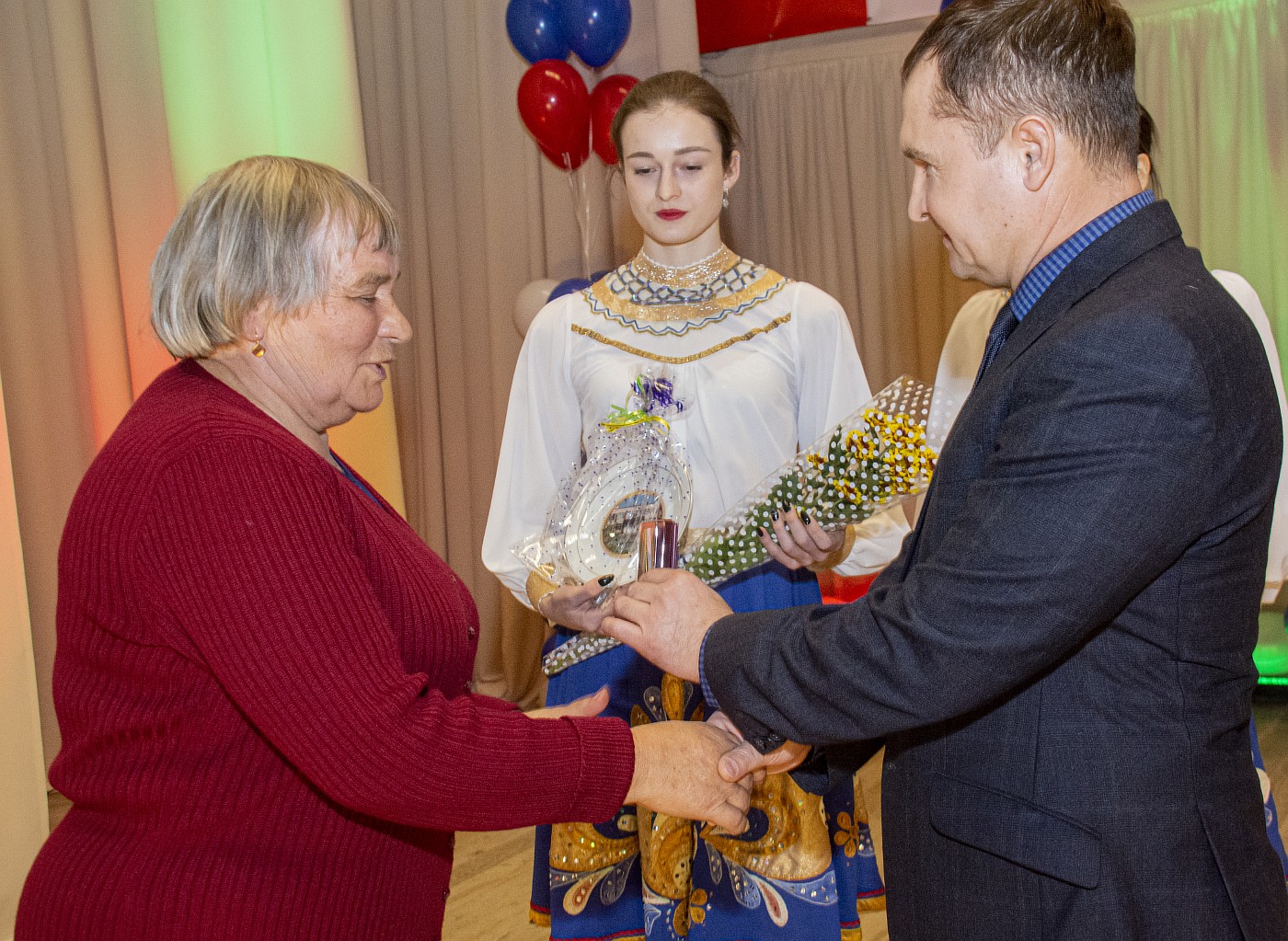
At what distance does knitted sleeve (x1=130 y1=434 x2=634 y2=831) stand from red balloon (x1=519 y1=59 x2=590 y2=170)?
3.73 meters

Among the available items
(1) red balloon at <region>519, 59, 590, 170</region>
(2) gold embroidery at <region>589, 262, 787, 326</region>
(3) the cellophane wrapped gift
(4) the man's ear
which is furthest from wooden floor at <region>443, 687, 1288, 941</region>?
(1) red balloon at <region>519, 59, 590, 170</region>

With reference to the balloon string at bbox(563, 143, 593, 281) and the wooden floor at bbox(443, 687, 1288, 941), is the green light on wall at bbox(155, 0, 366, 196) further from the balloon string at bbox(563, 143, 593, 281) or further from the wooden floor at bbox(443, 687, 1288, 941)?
the wooden floor at bbox(443, 687, 1288, 941)

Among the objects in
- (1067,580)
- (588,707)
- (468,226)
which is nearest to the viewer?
(1067,580)

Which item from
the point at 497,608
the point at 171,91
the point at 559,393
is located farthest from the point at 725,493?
the point at 497,608

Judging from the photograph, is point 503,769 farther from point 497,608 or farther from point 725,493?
point 497,608

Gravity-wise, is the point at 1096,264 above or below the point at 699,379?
above

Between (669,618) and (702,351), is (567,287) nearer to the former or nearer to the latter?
(702,351)

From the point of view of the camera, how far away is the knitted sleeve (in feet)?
3.79

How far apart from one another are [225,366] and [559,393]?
101cm

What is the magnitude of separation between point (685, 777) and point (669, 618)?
200 mm

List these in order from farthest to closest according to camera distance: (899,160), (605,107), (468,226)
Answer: (899,160) < (468,226) < (605,107)

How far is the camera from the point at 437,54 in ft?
17.5

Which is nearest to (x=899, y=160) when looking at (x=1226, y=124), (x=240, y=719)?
(x=1226, y=124)

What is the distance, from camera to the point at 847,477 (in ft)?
5.78
